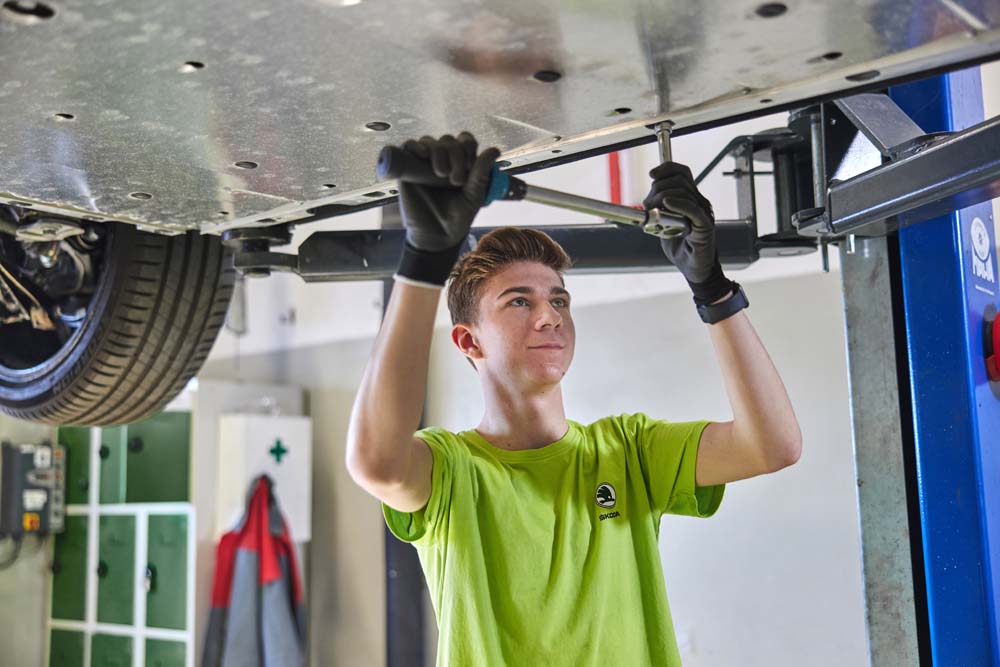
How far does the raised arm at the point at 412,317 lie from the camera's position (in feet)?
2.94

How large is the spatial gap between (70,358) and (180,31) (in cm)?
101

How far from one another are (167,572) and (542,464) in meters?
3.22

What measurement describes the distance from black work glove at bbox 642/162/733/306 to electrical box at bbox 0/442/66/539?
4.13 metres

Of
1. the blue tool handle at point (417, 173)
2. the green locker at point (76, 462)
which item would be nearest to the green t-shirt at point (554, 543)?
the blue tool handle at point (417, 173)

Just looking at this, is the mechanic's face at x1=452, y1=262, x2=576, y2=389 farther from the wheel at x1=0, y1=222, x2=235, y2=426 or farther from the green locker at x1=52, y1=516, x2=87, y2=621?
the green locker at x1=52, y1=516, x2=87, y2=621

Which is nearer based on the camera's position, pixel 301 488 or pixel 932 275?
pixel 932 275

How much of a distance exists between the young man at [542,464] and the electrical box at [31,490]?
148 inches

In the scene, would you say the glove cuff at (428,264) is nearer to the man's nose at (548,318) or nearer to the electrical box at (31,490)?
the man's nose at (548,318)

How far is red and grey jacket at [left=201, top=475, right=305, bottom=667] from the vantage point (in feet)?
13.3

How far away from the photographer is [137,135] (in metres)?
1.00

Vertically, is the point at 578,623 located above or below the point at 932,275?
below

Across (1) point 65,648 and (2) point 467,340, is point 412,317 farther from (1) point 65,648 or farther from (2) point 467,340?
(1) point 65,648

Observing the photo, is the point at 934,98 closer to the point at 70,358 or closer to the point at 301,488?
the point at 70,358

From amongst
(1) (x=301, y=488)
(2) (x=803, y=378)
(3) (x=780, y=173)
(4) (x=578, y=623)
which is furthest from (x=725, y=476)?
(1) (x=301, y=488)
